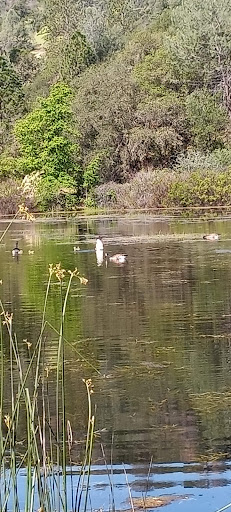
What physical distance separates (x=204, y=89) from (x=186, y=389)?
41801 mm

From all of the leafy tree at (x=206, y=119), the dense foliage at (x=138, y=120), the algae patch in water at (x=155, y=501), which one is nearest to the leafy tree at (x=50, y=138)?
the dense foliage at (x=138, y=120)

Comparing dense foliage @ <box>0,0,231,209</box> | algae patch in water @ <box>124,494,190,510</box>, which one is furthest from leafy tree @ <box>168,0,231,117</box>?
algae patch in water @ <box>124,494,190,510</box>

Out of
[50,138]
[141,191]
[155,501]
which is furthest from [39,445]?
[50,138]

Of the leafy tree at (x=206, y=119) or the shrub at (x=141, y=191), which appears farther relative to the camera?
the leafy tree at (x=206, y=119)

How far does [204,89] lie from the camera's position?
4850cm

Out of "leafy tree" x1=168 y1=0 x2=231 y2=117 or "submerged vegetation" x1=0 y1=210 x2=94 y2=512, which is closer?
"submerged vegetation" x1=0 y1=210 x2=94 y2=512

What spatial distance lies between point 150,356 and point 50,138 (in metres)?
39.6

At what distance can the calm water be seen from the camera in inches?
233

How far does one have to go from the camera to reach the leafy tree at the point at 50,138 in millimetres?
47781

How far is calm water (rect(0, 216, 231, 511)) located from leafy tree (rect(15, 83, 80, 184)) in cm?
2659

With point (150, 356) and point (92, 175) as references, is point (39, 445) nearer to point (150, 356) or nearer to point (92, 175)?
point (150, 356)

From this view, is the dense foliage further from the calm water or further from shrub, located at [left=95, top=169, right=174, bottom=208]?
the calm water

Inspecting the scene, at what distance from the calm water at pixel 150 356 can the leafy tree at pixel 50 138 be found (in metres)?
26.6

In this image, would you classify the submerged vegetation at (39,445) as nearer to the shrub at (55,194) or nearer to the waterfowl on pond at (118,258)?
the waterfowl on pond at (118,258)
